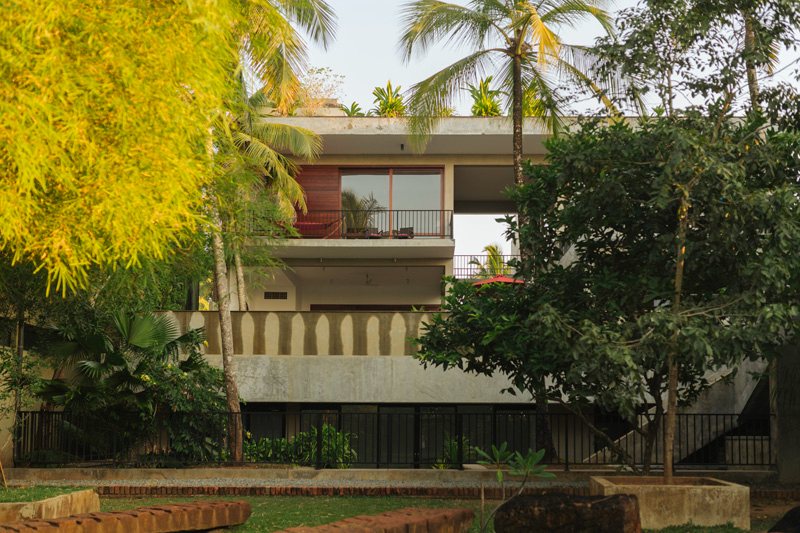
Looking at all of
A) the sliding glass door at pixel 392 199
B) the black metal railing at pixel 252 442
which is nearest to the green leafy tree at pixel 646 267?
the black metal railing at pixel 252 442

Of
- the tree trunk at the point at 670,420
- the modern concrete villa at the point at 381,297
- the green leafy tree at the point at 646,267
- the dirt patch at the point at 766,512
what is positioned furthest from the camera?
the modern concrete villa at the point at 381,297

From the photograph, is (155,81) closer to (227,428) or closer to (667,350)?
(667,350)

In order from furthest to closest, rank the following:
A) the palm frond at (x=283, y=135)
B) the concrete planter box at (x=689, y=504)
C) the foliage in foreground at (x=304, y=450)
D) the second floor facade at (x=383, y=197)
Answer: the second floor facade at (x=383, y=197), the palm frond at (x=283, y=135), the foliage in foreground at (x=304, y=450), the concrete planter box at (x=689, y=504)

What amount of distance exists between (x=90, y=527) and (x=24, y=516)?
199cm

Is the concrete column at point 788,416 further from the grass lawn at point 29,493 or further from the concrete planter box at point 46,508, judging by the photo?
the grass lawn at point 29,493

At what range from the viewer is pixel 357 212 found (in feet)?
88.8

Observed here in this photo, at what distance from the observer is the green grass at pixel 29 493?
9844 mm

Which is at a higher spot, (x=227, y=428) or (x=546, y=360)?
(x=546, y=360)

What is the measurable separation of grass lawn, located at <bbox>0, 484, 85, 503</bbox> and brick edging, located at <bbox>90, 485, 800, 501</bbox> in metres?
3.01

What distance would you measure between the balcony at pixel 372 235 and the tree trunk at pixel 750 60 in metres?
14.9

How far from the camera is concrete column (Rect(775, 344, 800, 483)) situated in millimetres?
14898

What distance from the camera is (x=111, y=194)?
23.6ft

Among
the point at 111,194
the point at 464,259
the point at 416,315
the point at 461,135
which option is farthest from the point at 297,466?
the point at 464,259

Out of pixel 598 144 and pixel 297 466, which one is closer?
pixel 598 144
